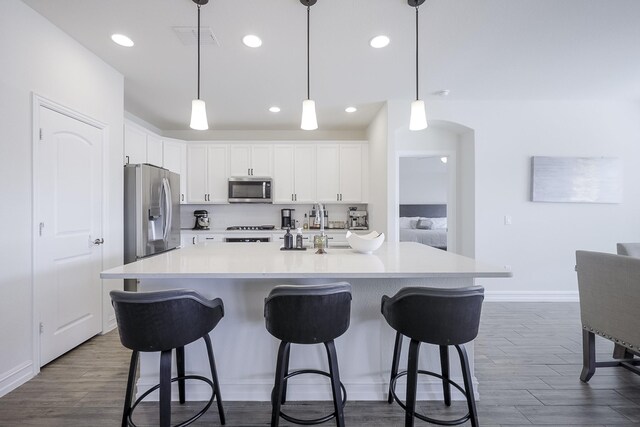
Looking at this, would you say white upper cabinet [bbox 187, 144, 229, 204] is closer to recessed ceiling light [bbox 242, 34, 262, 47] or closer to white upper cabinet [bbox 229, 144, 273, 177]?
white upper cabinet [bbox 229, 144, 273, 177]

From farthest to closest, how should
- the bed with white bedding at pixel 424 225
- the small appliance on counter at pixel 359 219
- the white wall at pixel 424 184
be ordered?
the white wall at pixel 424 184, the bed with white bedding at pixel 424 225, the small appliance on counter at pixel 359 219

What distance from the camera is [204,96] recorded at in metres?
3.60

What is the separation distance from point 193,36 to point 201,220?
3.08 meters

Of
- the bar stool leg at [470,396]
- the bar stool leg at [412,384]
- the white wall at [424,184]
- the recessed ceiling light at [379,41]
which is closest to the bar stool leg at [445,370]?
the bar stool leg at [470,396]

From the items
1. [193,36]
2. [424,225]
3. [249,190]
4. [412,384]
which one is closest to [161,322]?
[412,384]

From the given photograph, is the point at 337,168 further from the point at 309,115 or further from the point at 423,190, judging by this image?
the point at 423,190

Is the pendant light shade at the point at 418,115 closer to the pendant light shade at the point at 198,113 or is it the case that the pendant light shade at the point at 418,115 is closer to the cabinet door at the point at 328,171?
the pendant light shade at the point at 198,113

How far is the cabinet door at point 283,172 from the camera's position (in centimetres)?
477

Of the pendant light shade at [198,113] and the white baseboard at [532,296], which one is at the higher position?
the pendant light shade at [198,113]

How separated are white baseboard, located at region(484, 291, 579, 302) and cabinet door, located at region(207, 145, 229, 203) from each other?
13.8ft

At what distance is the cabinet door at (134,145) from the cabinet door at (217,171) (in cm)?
102

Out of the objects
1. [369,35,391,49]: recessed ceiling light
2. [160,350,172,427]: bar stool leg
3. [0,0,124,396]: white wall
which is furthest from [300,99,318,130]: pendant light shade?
[0,0,124,396]: white wall

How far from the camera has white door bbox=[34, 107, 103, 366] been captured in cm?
221

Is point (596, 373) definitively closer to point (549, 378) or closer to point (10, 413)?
point (549, 378)
